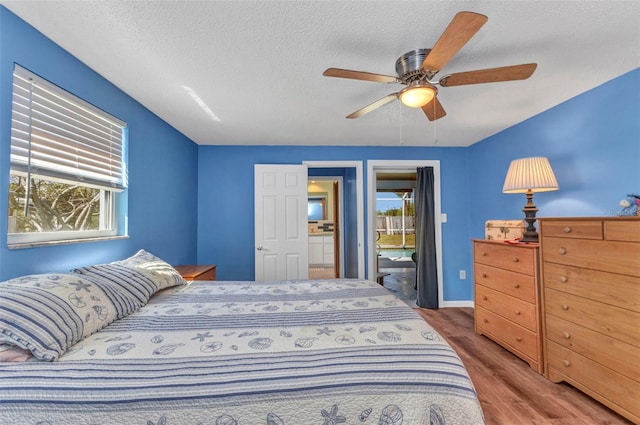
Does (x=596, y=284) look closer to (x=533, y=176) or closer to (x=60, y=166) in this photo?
(x=533, y=176)

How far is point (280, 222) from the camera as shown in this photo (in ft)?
12.0

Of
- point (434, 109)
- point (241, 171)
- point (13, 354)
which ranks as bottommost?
point (13, 354)

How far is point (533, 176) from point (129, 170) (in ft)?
11.2

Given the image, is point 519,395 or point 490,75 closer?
point 490,75

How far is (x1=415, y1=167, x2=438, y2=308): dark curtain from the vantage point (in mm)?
3848

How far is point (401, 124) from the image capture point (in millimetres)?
3033

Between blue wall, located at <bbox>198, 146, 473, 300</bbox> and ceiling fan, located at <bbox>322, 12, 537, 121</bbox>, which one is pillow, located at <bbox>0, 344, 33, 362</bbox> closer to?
ceiling fan, located at <bbox>322, 12, 537, 121</bbox>

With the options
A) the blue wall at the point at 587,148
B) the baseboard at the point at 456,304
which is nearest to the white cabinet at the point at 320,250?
the baseboard at the point at 456,304

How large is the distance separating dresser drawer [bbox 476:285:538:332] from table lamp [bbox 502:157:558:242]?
0.56 m

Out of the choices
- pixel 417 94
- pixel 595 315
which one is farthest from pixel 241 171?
pixel 595 315

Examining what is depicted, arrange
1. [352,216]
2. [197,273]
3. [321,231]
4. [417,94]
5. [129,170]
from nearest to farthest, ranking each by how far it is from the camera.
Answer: [417,94], [129,170], [197,273], [352,216], [321,231]

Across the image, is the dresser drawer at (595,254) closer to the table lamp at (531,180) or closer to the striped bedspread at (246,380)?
the table lamp at (531,180)

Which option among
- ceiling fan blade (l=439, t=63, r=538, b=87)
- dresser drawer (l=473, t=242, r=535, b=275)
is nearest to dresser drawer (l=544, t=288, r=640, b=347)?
dresser drawer (l=473, t=242, r=535, b=275)

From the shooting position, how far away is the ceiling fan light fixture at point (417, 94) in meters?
1.63
